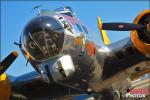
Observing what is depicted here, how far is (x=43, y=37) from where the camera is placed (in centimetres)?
1289

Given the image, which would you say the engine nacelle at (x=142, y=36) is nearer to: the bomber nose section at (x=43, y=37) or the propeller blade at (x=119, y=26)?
the propeller blade at (x=119, y=26)

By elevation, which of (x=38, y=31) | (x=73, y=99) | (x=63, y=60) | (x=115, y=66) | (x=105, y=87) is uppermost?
(x=38, y=31)

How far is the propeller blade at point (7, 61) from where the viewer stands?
50.6 feet

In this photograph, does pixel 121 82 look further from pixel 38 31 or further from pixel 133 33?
pixel 38 31

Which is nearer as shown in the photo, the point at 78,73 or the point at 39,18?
the point at 39,18

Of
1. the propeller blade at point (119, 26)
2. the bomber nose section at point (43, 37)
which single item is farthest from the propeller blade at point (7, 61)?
the propeller blade at point (119, 26)

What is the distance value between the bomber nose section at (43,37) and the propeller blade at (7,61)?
7.07 ft

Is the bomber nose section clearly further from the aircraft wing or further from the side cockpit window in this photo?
the aircraft wing

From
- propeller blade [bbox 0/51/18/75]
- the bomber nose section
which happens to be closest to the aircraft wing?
propeller blade [bbox 0/51/18/75]

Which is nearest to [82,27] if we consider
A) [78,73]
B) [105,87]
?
[78,73]

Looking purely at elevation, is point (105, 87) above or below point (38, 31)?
below

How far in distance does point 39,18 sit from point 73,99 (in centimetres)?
751

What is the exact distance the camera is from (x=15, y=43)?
14281 millimetres

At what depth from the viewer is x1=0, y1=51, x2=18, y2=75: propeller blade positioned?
50.6 ft
